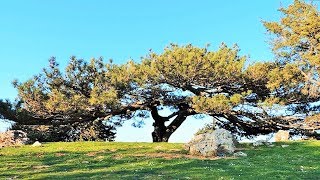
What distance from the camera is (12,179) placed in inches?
608

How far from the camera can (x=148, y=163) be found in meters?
19.5

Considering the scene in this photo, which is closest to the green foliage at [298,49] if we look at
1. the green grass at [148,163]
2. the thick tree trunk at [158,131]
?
the green grass at [148,163]

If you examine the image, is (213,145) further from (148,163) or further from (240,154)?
(148,163)

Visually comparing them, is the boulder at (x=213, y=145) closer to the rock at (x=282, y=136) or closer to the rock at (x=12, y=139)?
the rock at (x=282, y=136)

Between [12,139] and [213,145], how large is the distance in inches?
561

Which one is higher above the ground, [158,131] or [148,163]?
[158,131]

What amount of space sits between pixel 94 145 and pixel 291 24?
18.4 meters

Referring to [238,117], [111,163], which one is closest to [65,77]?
[238,117]

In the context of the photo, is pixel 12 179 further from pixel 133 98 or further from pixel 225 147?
pixel 133 98

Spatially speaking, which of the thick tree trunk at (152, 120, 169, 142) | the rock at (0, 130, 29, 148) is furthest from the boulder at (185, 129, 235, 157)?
the thick tree trunk at (152, 120, 169, 142)

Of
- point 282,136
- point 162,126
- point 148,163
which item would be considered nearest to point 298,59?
point 282,136

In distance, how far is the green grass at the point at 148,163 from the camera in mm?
16359

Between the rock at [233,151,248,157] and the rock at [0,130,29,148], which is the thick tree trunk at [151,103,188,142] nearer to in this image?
the rock at [0,130,29,148]

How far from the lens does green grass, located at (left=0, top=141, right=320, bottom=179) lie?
16.4 metres
